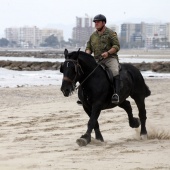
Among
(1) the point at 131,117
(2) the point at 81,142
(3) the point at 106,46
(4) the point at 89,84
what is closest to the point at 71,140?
(2) the point at 81,142

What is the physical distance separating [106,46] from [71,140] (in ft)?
6.32

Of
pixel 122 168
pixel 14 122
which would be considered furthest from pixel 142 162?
pixel 14 122

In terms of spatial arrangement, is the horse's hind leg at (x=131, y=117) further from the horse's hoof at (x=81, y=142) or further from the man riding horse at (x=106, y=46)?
the horse's hoof at (x=81, y=142)

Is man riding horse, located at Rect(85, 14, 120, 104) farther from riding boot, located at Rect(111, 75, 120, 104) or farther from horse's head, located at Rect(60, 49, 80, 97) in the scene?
horse's head, located at Rect(60, 49, 80, 97)

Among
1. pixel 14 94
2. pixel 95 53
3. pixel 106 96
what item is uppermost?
pixel 95 53

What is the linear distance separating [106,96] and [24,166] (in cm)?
279

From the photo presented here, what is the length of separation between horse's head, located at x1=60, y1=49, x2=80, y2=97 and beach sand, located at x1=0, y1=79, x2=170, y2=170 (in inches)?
40.5

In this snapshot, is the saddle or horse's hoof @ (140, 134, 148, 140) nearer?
the saddle

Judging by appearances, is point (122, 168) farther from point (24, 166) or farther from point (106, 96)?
point (106, 96)

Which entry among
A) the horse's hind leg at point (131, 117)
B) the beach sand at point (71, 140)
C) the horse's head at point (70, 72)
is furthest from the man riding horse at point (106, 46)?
the beach sand at point (71, 140)

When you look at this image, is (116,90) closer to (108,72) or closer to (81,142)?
(108,72)

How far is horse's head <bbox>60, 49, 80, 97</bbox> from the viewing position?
930 centimetres

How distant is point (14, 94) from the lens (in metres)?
22.1

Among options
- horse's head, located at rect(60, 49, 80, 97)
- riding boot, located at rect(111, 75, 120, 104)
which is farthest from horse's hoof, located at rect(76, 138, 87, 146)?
riding boot, located at rect(111, 75, 120, 104)
